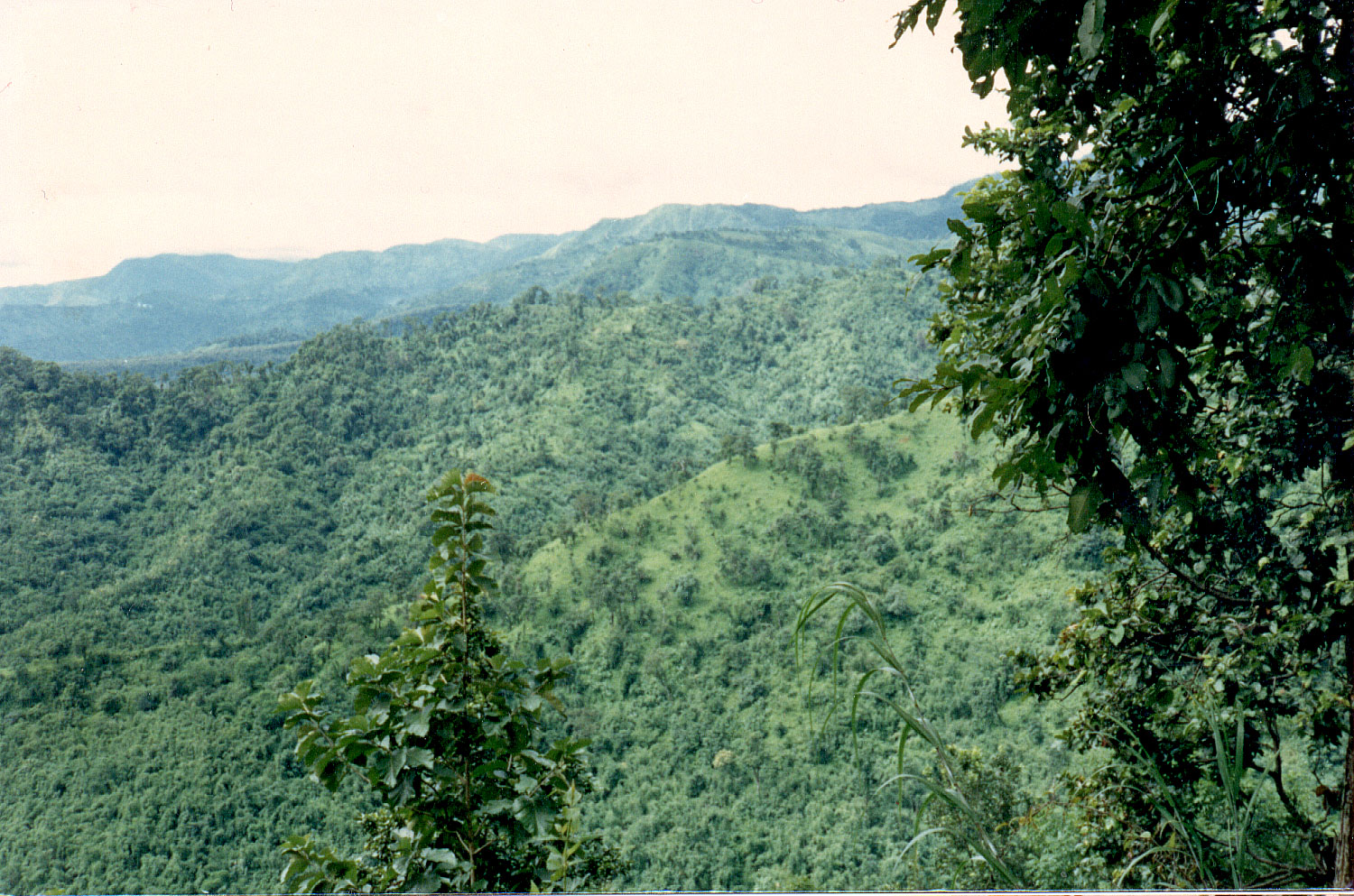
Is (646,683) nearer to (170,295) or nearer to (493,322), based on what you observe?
(170,295)

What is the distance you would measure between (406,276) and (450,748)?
26831 millimetres

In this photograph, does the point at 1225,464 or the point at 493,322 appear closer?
the point at 1225,464

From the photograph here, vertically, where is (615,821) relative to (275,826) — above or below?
below

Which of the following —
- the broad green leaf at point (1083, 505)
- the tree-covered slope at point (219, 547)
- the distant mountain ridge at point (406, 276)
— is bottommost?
the tree-covered slope at point (219, 547)

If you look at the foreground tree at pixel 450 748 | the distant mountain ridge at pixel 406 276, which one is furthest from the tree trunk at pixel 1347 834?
the distant mountain ridge at pixel 406 276

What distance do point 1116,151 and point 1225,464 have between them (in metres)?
0.96

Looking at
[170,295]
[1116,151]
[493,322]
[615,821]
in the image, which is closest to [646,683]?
[615,821]

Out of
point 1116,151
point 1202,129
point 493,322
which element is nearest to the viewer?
point 1202,129

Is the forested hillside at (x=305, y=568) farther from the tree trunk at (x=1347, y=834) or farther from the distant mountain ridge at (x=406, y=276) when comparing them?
the distant mountain ridge at (x=406, y=276)

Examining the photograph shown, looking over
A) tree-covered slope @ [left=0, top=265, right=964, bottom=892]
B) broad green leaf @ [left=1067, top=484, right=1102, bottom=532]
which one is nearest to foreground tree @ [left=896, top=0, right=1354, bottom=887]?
broad green leaf @ [left=1067, top=484, right=1102, bottom=532]

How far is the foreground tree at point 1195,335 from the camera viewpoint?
741 millimetres

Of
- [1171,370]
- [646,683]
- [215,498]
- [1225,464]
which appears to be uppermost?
[1171,370]

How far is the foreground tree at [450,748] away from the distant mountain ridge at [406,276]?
60.4 inches

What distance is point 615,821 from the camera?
19.7ft
